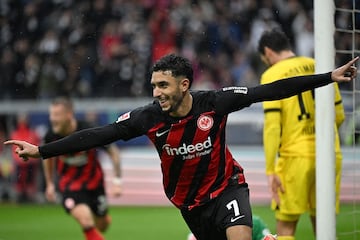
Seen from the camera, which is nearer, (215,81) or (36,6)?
(215,81)

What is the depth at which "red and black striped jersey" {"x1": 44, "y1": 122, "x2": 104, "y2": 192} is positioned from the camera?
30.7 ft

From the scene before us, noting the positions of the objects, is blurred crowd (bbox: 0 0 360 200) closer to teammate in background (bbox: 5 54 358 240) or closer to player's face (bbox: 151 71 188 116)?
teammate in background (bbox: 5 54 358 240)

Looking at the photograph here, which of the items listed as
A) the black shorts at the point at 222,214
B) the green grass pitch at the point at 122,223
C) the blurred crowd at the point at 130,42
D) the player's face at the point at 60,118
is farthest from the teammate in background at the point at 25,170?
the black shorts at the point at 222,214

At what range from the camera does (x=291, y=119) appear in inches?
294

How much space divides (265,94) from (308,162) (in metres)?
1.84

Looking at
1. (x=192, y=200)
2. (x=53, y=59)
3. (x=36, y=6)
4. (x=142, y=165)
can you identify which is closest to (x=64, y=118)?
(x=192, y=200)

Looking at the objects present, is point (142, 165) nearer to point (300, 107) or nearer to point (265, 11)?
point (265, 11)

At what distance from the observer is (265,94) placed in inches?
230

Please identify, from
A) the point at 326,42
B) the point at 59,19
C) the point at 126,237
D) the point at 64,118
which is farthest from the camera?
the point at 59,19

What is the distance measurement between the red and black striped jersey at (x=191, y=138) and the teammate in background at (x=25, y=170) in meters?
10.7

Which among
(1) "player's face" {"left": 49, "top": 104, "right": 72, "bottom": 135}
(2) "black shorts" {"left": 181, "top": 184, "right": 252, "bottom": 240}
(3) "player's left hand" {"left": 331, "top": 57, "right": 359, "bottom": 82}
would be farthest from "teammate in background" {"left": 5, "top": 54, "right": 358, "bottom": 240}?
(1) "player's face" {"left": 49, "top": 104, "right": 72, "bottom": 135}

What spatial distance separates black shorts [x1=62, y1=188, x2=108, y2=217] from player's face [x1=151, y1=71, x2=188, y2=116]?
3.56 metres

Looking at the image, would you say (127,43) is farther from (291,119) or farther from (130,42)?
(291,119)

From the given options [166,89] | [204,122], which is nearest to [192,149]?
[204,122]
